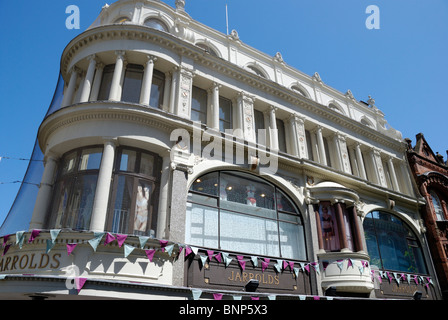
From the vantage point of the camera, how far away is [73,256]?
10953 millimetres

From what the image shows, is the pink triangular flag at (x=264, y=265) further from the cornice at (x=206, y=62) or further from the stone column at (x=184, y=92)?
the cornice at (x=206, y=62)

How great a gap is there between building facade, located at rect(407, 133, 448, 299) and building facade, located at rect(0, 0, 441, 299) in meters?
0.87

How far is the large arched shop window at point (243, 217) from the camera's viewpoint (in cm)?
1414

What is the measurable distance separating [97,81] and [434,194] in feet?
83.4

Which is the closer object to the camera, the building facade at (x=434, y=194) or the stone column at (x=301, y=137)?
the stone column at (x=301, y=137)

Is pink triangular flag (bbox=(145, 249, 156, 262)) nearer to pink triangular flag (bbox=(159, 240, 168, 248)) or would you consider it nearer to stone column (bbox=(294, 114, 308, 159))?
pink triangular flag (bbox=(159, 240, 168, 248))

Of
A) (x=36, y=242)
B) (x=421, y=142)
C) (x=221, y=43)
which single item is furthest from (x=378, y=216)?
(x=36, y=242)

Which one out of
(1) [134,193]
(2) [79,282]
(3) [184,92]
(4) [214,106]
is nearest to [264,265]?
(1) [134,193]

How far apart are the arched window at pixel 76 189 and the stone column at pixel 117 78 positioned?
7.90 feet

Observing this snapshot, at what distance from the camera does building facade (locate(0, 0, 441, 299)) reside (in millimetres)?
11336

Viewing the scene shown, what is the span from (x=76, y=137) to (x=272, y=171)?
9189 mm

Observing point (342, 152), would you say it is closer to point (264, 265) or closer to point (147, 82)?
point (264, 265)

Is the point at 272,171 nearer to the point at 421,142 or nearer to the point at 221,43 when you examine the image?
the point at 221,43

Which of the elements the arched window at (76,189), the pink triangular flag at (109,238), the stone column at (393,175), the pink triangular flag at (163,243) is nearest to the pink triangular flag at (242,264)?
the pink triangular flag at (163,243)
